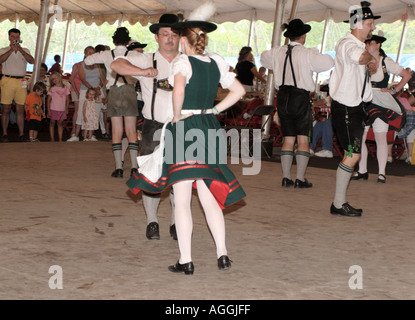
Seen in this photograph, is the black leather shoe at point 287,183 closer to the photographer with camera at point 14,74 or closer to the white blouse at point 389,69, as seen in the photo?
the white blouse at point 389,69

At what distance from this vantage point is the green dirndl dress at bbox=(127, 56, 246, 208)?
395cm

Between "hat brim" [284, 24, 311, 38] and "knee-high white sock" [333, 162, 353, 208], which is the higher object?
"hat brim" [284, 24, 311, 38]

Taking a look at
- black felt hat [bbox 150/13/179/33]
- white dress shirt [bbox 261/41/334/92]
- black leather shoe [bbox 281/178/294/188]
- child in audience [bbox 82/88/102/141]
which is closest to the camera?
black felt hat [bbox 150/13/179/33]

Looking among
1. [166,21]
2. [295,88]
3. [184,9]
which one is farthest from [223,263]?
[184,9]

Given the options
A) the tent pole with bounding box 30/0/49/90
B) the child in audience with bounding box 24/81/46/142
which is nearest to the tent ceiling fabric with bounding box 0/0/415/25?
the tent pole with bounding box 30/0/49/90

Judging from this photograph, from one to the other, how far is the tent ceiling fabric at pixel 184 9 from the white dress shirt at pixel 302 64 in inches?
323

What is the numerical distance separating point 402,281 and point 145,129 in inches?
85.4

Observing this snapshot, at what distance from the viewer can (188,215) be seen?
13.1 ft

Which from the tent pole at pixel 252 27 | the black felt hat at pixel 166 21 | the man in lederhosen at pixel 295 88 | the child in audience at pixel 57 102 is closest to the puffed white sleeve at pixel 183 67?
the black felt hat at pixel 166 21

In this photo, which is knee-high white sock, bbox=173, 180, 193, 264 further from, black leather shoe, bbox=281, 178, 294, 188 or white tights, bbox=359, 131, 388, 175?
white tights, bbox=359, 131, 388, 175

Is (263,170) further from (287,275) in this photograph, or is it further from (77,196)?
(287,275)

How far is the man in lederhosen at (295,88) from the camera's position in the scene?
24.8 ft

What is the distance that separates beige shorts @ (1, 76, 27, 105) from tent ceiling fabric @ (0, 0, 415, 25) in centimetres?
626

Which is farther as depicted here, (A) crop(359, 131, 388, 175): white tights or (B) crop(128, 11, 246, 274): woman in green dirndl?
(A) crop(359, 131, 388, 175): white tights
